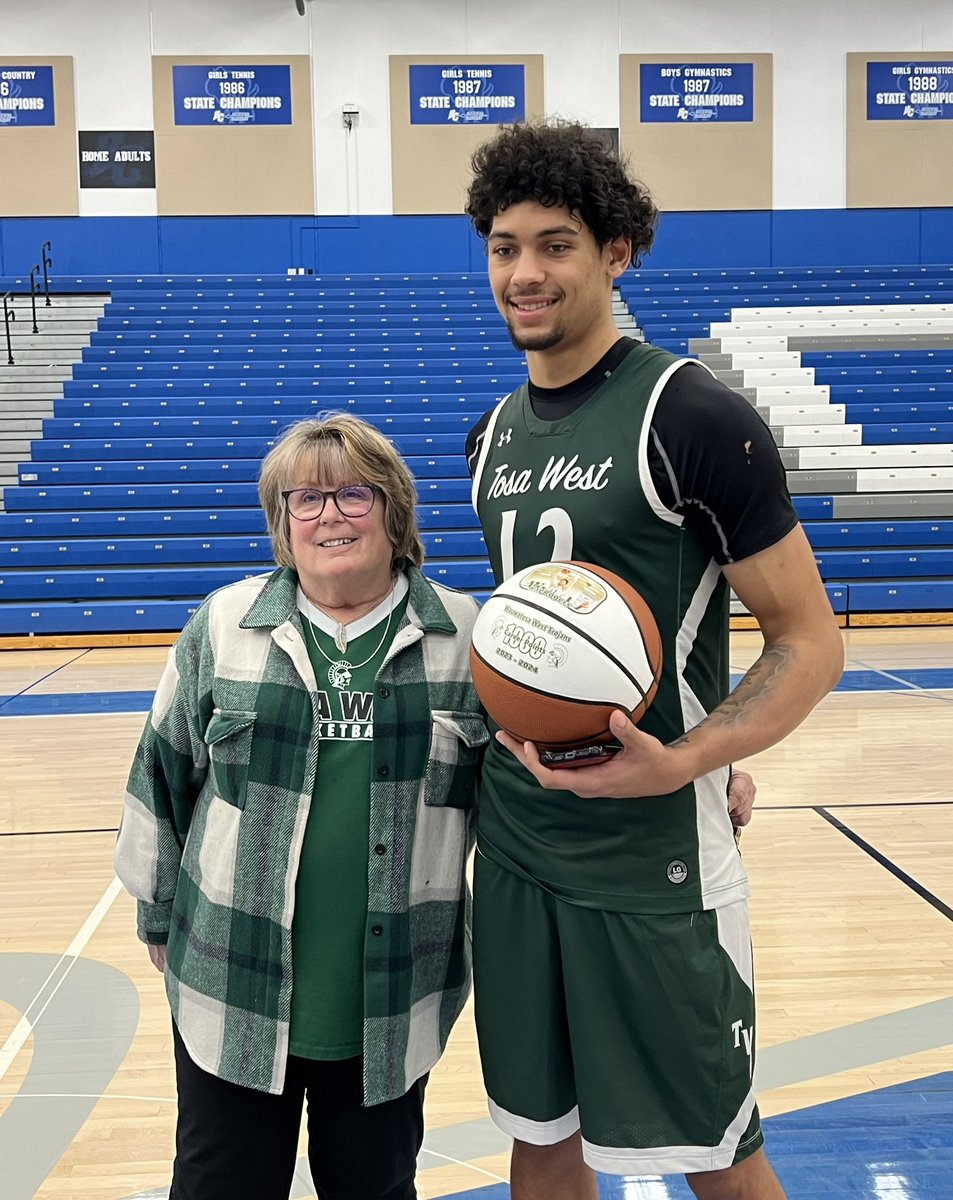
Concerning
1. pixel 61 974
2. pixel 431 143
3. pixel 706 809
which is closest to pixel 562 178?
pixel 706 809

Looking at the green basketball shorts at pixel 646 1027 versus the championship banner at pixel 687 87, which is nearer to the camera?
the green basketball shorts at pixel 646 1027

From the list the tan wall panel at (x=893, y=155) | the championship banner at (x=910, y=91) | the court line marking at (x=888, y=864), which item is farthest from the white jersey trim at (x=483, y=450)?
the championship banner at (x=910, y=91)

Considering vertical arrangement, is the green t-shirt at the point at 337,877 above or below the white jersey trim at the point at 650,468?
below

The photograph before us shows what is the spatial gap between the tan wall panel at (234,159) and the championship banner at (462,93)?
1.20m

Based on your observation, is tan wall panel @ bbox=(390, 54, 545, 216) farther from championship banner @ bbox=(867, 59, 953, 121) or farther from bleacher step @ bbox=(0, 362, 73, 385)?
bleacher step @ bbox=(0, 362, 73, 385)

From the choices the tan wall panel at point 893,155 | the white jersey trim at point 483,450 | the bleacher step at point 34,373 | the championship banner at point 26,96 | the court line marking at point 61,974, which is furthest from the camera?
the tan wall panel at point 893,155

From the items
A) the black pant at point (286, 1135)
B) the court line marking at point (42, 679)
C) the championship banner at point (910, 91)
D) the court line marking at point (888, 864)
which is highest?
the championship banner at point (910, 91)

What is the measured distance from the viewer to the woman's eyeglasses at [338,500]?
1.37 m

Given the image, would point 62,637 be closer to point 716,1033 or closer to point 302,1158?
point 302,1158

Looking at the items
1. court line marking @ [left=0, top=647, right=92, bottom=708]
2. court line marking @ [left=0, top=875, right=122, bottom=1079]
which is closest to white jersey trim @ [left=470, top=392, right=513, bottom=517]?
court line marking @ [left=0, top=875, right=122, bottom=1079]

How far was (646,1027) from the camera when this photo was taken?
50.1 inches

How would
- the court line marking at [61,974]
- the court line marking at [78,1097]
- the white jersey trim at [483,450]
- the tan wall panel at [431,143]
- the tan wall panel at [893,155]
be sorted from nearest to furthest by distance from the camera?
the white jersey trim at [483,450] < the court line marking at [78,1097] < the court line marking at [61,974] < the tan wall panel at [431,143] < the tan wall panel at [893,155]

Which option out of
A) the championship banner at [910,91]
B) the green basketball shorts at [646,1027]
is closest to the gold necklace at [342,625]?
the green basketball shorts at [646,1027]

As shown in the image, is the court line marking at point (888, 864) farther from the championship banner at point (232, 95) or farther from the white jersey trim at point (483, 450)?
the championship banner at point (232, 95)
